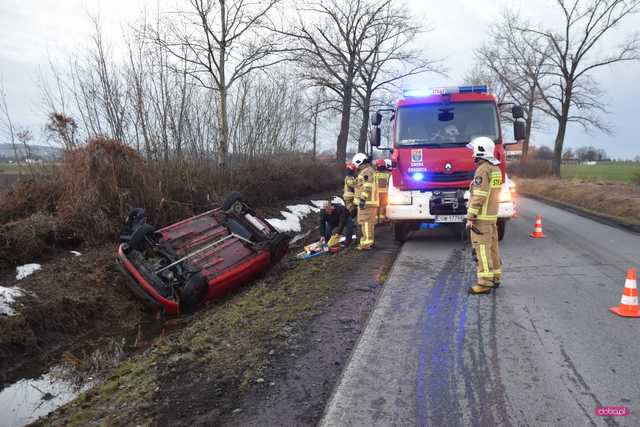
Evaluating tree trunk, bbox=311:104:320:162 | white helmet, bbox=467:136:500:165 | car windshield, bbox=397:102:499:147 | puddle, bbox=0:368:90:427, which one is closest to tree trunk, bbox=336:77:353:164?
tree trunk, bbox=311:104:320:162

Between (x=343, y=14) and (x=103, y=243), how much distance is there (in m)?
19.2

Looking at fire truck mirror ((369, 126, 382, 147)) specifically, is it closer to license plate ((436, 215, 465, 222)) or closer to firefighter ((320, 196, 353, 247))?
firefighter ((320, 196, 353, 247))

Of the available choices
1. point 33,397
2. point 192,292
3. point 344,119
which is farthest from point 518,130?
point 344,119

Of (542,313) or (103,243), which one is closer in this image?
(542,313)

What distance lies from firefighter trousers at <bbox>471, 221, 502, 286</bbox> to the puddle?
442 centimetres

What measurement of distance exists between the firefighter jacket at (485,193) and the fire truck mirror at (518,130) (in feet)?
10.1

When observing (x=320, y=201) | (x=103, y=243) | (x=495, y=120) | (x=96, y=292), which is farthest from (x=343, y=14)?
(x=96, y=292)

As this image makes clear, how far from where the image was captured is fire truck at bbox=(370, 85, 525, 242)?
8.18 m

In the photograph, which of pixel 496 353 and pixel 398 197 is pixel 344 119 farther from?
pixel 496 353

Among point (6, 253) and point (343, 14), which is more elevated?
point (343, 14)

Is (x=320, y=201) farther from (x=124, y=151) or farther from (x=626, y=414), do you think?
(x=626, y=414)

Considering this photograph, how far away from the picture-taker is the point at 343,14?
2350 cm

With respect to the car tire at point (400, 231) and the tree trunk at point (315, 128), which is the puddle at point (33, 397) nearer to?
the car tire at point (400, 231)

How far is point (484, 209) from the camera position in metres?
5.69
